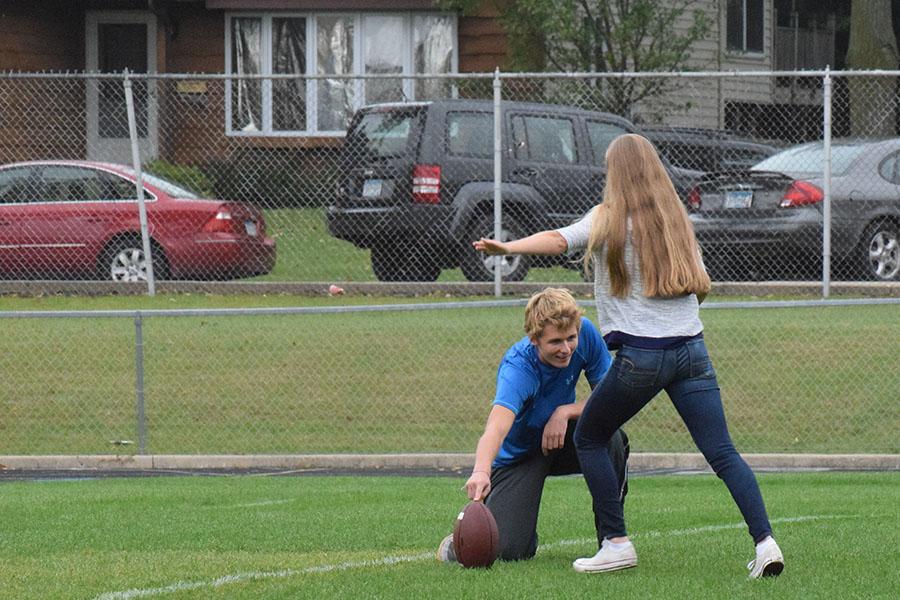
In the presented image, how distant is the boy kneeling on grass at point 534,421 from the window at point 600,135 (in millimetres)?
9181

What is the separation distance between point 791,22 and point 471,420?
21.9 m

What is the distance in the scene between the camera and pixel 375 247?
1583 centimetres

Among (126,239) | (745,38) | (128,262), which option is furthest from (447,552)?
(745,38)

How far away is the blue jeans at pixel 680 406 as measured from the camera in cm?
621

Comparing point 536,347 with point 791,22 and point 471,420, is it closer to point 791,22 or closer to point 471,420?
point 471,420

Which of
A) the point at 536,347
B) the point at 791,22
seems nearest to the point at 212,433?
the point at 536,347

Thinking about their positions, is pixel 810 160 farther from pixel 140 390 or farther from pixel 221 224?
pixel 140 390

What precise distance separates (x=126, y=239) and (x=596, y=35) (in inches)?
363

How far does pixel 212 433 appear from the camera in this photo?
11961mm

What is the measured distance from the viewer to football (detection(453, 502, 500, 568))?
6.43 metres

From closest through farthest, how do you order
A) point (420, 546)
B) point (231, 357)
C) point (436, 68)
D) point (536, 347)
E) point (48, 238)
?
point (536, 347) → point (420, 546) → point (231, 357) → point (48, 238) → point (436, 68)

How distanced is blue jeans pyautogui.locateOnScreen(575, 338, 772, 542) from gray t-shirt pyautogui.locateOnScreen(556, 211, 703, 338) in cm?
7

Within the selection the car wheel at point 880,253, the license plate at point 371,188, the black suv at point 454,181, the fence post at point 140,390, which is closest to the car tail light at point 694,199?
the black suv at point 454,181

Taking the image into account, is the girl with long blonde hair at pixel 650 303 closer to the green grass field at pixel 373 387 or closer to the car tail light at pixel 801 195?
the green grass field at pixel 373 387
